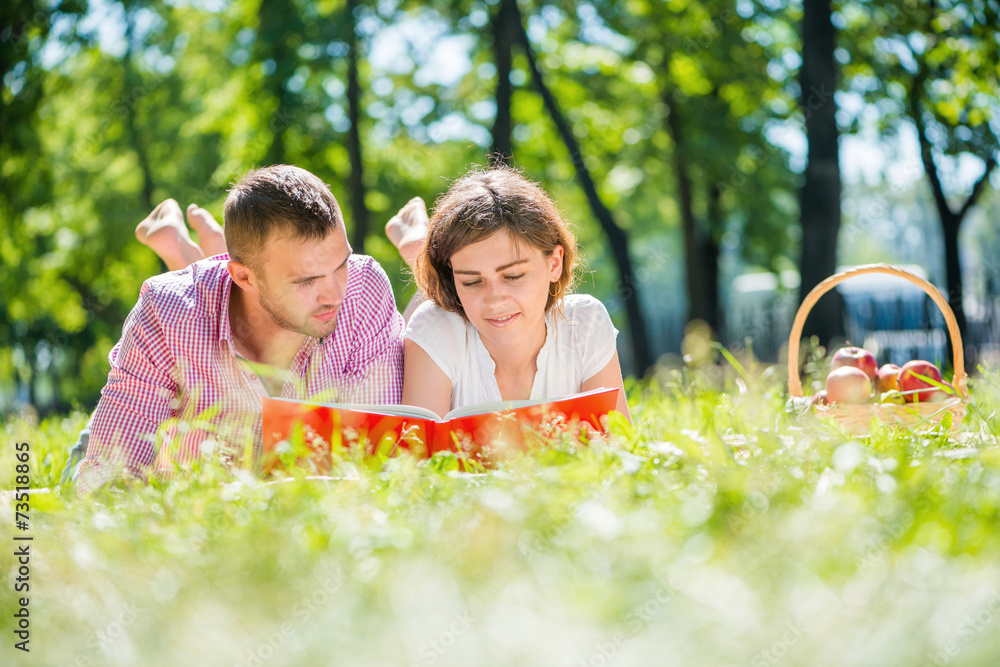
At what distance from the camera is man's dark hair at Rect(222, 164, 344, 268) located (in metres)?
2.73

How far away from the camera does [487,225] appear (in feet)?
9.18

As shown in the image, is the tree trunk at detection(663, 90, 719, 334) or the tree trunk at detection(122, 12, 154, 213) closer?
the tree trunk at detection(122, 12, 154, 213)

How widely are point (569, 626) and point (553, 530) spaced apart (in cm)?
30

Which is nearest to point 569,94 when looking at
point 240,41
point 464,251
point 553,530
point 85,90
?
point 240,41

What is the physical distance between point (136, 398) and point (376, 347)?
87cm

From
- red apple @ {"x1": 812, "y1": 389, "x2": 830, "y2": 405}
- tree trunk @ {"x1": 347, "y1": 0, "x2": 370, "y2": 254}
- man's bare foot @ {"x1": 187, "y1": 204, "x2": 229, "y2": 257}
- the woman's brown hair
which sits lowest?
red apple @ {"x1": 812, "y1": 389, "x2": 830, "y2": 405}

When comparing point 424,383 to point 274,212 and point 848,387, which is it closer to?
point 274,212

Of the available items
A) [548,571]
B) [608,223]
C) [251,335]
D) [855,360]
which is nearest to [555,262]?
[251,335]

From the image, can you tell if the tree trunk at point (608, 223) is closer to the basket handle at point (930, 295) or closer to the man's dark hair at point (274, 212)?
the basket handle at point (930, 295)

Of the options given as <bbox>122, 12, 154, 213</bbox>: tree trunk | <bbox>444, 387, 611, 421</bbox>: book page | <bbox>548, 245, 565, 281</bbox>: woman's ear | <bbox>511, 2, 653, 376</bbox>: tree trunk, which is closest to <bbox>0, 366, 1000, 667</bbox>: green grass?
<bbox>444, 387, 611, 421</bbox>: book page

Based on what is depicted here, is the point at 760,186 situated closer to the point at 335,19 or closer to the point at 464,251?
the point at 335,19

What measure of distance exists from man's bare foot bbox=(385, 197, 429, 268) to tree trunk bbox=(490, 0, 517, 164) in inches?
195

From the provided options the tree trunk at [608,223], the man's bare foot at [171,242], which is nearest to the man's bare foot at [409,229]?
the man's bare foot at [171,242]

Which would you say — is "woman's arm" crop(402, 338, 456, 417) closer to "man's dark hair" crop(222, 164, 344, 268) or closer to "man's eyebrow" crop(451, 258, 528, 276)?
"man's eyebrow" crop(451, 258, 528, 276)
